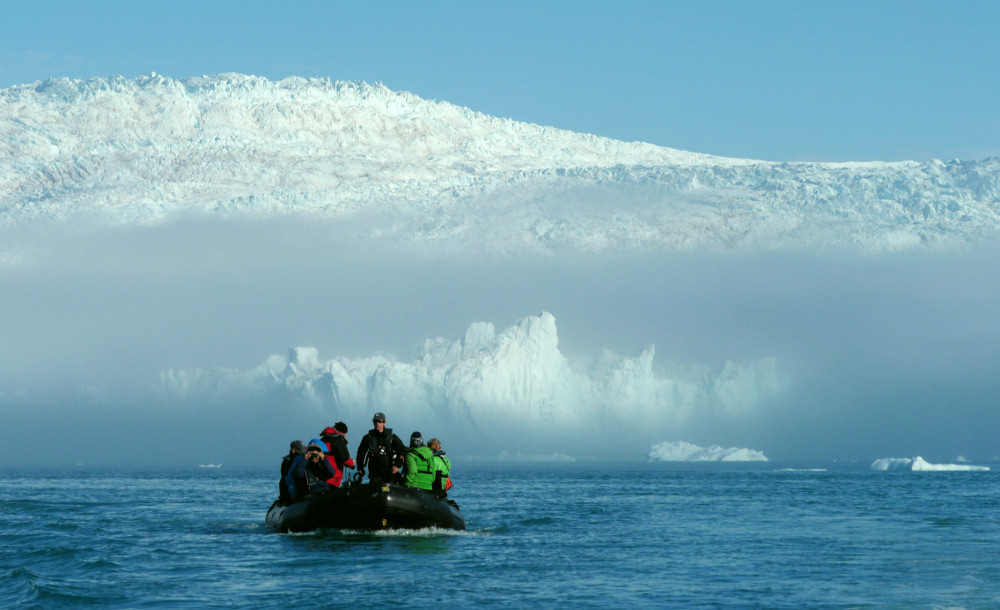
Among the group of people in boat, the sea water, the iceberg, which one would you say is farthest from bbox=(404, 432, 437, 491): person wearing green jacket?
the iceberg

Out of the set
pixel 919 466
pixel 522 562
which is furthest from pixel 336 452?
pixel 919 466

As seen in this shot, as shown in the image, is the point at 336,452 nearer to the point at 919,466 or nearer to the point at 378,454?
the point at 378,454

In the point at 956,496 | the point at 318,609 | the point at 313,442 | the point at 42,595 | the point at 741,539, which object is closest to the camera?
the point at 318,609

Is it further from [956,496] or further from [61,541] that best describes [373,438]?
[956,496]

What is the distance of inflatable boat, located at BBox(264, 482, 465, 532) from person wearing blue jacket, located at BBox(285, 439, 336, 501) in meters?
0.60

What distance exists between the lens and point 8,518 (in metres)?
46.8

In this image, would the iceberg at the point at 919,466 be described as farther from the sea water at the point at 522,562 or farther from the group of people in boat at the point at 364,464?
the group of people in boat at the point at 364,464

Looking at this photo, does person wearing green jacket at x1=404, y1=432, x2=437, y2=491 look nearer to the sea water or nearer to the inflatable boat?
the inflatable boat

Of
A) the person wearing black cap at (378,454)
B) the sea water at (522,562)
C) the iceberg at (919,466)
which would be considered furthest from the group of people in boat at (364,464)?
the iceberg at (919,466)

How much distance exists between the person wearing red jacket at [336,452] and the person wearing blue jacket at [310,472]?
16cm

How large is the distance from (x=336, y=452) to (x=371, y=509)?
2.81m

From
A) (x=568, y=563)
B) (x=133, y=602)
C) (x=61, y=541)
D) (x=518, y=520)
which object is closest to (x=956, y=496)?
(x=518, y=520)

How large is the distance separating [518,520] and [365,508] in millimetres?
15076

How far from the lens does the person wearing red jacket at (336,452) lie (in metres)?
32.8
